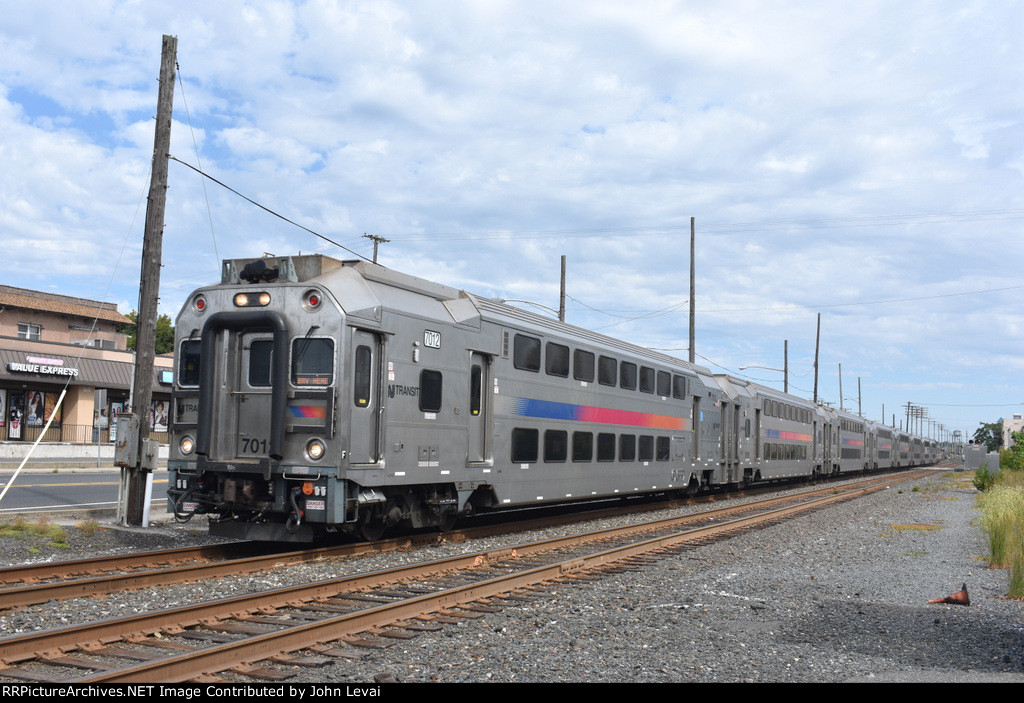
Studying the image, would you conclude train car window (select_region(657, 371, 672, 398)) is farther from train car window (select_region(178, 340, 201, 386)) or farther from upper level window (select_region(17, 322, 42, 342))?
upper level window (select_region(17, 322, 42, 342))

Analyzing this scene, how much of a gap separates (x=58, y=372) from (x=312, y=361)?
32.0 metres

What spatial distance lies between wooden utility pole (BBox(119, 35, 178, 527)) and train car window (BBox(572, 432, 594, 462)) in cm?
728

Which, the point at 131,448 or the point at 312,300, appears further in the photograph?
the point at 131,448

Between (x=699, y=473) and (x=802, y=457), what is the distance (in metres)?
14.8

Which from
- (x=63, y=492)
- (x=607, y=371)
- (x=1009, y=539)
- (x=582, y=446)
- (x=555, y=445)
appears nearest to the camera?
(x=1009, y=539)

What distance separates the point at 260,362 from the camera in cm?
1110

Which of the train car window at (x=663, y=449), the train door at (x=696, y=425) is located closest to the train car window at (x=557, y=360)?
the train car window at (x=663, y=449)

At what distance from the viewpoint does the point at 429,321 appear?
12125 mm

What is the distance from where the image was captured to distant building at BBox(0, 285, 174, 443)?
1467 inches

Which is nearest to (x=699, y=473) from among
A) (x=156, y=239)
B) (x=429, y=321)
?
(x=429, y=321)

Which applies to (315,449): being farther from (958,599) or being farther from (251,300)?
(958,599)

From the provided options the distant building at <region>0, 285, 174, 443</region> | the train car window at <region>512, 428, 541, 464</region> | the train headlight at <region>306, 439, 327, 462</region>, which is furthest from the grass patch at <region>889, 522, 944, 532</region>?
the distant building at <region>0, 285, 174, 443</region>

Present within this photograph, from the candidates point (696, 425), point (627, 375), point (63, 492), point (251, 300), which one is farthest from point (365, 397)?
point (696, 425)
